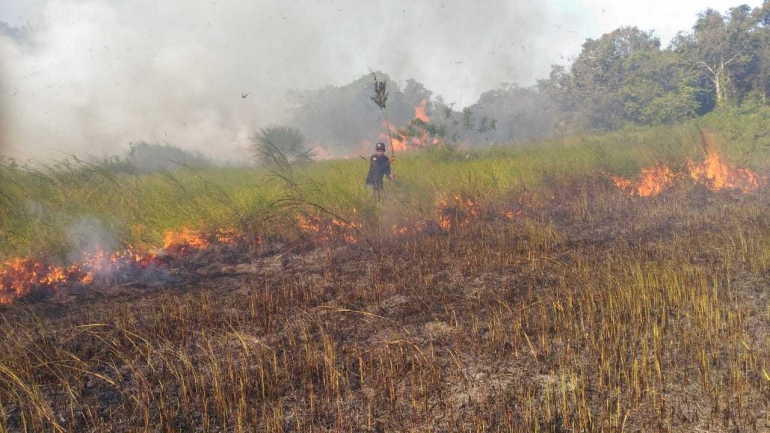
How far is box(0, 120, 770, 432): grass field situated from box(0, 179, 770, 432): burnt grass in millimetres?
24

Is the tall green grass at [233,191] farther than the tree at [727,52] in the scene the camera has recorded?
No

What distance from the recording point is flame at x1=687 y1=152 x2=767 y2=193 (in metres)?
13.2

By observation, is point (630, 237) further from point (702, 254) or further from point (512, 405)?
point (512, 405)

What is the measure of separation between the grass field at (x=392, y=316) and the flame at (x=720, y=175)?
3.00 metres

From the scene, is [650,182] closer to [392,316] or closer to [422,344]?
[392,316]

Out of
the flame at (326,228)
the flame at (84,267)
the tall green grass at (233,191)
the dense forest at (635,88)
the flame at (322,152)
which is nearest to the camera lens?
the flame at (84,267)

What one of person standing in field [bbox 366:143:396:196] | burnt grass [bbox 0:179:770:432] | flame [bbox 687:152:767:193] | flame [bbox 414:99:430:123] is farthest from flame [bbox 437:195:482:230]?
flame [bbox 414:99:430:123]

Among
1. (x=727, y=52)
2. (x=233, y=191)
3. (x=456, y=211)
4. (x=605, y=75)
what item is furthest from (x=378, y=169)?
(x=727, y=52)

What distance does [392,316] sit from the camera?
5352 mm

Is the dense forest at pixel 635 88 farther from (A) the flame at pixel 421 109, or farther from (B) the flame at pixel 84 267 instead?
(B) the flame at pixel 84 267

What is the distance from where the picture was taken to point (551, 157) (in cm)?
1348

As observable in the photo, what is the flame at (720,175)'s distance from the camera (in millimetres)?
13234

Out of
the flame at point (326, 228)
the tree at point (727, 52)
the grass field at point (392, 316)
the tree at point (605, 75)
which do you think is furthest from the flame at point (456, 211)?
the tree at point (727, 52)

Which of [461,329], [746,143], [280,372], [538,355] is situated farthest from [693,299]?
[746,143]
